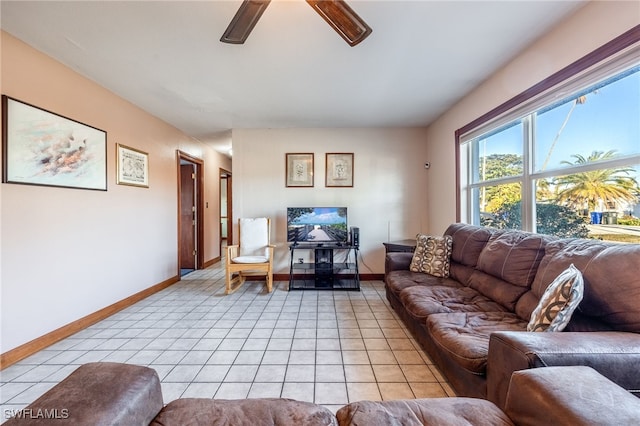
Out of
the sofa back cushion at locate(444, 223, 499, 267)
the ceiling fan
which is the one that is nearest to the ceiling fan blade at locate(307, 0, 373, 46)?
the ceiling fan

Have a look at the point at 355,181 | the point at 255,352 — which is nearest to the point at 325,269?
the point at 355,181

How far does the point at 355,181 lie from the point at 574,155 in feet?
8.57

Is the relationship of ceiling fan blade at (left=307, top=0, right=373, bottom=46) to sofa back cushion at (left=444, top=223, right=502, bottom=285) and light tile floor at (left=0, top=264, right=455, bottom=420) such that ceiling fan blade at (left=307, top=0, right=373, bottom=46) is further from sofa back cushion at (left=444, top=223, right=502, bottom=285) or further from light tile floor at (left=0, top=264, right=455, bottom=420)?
light tile floor at (left=0, top=264, right=455, bottom=420)

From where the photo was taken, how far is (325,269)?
3758 millimetres

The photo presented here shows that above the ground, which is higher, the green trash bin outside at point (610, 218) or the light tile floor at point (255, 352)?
the green trash bin outside at point (610, 218)

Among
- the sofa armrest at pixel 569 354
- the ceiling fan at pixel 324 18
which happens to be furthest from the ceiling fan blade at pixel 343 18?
the sofa armrest at pixel 569 354

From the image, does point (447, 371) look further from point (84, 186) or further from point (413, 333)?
point (84, 186)

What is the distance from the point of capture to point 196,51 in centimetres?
209

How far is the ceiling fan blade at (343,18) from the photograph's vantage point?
4.26 ft

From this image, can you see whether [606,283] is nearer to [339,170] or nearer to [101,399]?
[101,399]

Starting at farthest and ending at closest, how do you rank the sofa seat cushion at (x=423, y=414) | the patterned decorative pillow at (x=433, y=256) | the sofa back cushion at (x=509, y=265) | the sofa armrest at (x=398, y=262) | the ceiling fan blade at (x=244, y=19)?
the sofa armrest at (x=398, y=262)
the patterned decorative pillow at (x=433, y=256)
the sofa back cushion at (x=509, y=265)
the ceiling fan blade at (x=244, y=19)
the sofa seat cushion at (x=423, y=414)

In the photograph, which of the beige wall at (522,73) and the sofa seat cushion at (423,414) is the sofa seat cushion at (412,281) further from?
the sofa seat cushion at (423,414)

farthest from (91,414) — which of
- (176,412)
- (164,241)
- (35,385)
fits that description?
(164,241)

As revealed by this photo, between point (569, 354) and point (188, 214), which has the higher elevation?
point (188, 214)
